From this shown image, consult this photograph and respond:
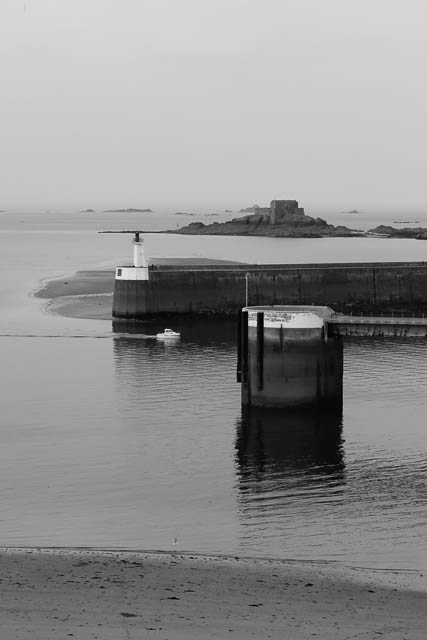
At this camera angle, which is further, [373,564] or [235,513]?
[235,513]

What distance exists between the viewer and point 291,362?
45312 mm

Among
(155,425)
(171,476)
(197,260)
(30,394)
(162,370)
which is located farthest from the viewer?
(197,260)

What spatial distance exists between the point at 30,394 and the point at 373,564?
25267 millimetres

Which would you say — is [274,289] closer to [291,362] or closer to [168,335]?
[168,335]

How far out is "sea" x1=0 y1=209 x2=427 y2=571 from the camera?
29.5 meters

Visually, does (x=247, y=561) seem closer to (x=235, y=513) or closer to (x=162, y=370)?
(x=235, y=513)

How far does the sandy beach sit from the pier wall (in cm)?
5194

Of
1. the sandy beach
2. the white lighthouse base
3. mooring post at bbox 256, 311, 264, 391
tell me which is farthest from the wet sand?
the sandy beach

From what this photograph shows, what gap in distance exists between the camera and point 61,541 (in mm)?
28516

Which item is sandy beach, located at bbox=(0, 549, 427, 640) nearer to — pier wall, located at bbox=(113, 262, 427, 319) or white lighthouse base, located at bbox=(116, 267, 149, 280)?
white lighthouse base, located at bbox=(116, 267, 149, 280)

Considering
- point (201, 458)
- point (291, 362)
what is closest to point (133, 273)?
point (291, 362)

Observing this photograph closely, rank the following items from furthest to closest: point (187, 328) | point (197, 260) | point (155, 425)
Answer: point (197, 260)
point (187, 328)
point (155, 425)

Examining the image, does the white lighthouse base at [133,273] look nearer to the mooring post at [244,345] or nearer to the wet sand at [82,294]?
the wet sand at [82,294]

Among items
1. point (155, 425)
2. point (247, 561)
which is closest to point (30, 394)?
point (155, 425)
